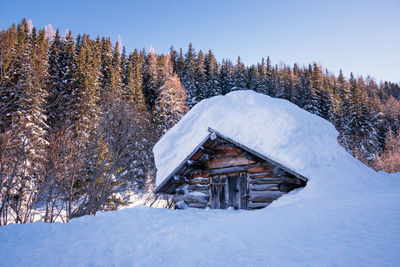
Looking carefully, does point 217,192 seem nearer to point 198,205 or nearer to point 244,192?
point 198,205

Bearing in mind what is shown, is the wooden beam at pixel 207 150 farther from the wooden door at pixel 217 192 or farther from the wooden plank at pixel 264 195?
the wooden plank at pixel 264 195

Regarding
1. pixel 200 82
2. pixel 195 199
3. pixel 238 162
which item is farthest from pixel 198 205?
pixel 200 82

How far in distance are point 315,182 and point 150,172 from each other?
72.8 ft

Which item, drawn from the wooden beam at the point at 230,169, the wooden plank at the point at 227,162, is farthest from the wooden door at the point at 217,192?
the wooden plank at the point at 227,162

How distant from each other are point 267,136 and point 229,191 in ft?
9.85

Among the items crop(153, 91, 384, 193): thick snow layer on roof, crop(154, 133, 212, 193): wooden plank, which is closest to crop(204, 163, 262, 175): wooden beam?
crop(153, 91, 384, 193): thick snow layer on roof

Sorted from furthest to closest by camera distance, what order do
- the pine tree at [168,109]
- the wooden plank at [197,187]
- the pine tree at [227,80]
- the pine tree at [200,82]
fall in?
the pine tree at [227,80]
the pine tree at [200,82]
the pine tree at [168,109]
the wooden plank at [197,187]

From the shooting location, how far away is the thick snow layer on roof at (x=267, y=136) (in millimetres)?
8227

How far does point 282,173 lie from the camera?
8086 millimetres

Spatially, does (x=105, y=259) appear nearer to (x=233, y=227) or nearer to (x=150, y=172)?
(x=233, y=227)

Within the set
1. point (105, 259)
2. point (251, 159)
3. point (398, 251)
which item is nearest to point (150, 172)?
point (251, 159)

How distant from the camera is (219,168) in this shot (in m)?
9.72

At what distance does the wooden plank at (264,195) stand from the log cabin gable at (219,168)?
16 cm

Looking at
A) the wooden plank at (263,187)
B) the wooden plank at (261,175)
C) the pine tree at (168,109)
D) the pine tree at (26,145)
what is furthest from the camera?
the pine tree at (168,109)
